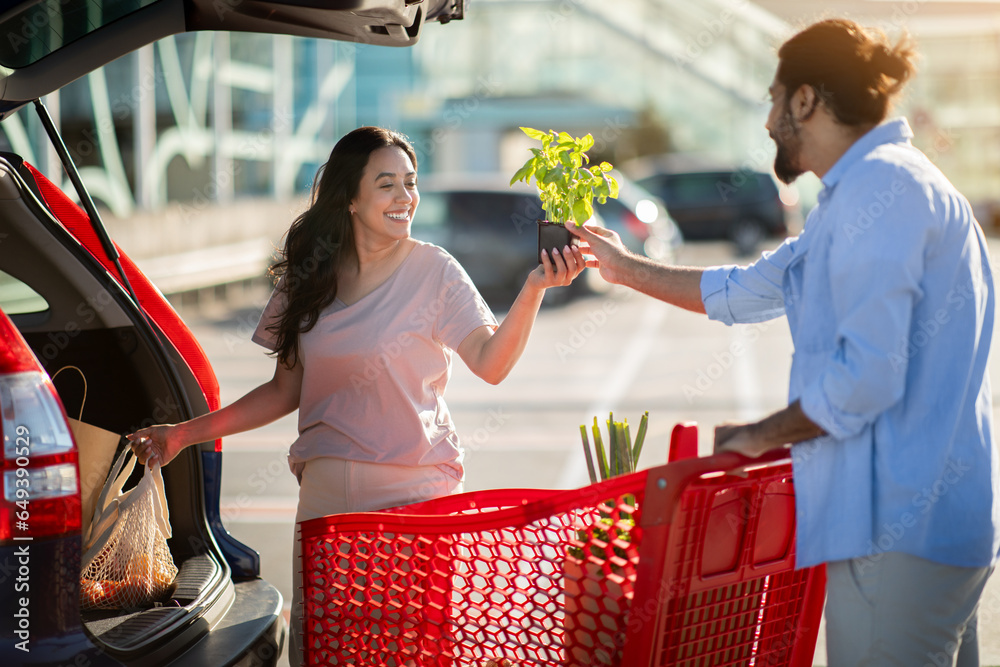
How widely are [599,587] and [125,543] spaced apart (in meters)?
1.43

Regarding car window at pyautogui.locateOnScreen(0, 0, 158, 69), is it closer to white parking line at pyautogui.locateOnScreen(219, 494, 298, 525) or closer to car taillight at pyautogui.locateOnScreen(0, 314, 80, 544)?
car taillight at pyautogui.locateOnScreen(0, 314, 80, 544)

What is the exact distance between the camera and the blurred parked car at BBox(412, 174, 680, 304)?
15.9 metres

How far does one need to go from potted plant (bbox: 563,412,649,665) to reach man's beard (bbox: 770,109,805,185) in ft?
2.55

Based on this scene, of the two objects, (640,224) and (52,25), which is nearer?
(52,25)

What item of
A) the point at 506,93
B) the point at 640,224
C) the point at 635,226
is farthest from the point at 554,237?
the point at 506,93

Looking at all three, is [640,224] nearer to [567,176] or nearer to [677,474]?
[567,176]

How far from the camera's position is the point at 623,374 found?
10.7m

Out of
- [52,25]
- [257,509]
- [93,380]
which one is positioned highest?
[52,25]

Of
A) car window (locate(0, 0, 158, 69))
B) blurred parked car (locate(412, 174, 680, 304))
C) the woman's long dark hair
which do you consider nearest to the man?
the woman's long dark hair

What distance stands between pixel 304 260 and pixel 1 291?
101 centimetres

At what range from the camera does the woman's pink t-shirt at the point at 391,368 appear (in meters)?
2.92

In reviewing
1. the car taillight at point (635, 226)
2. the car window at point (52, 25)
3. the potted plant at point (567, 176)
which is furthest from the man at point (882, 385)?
the car taillight at point (635, 226)

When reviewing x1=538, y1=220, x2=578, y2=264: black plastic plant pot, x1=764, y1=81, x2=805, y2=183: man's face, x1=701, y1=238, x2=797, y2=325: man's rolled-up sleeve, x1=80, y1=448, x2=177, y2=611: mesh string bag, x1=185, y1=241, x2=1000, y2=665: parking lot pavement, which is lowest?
x1=185, y1=241, x2=1000, y2=665: parking lot pavement

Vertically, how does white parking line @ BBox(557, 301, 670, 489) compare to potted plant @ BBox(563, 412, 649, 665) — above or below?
below
